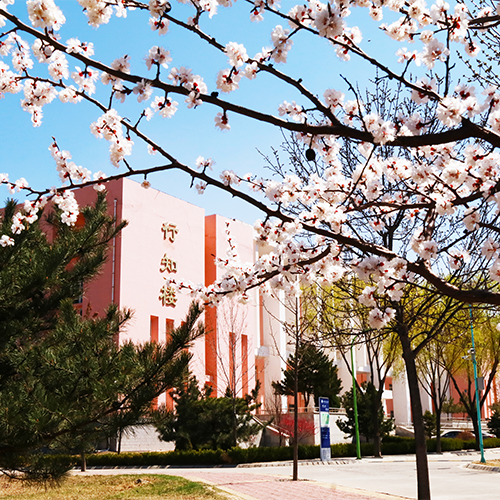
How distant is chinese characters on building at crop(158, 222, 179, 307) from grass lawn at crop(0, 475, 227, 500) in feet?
45.7

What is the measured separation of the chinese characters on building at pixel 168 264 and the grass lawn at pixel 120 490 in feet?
45.7

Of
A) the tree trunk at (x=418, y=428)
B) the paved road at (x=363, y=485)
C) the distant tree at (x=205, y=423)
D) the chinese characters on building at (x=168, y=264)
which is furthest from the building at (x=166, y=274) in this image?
the tree trunk at (x=418, y=428)

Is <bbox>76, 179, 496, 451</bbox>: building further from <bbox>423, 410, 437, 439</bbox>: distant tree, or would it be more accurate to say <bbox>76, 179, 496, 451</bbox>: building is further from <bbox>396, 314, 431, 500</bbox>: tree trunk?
<bbox>396, 314, 431, 500</bbox>: tree trunk

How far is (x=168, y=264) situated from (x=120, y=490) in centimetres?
1692

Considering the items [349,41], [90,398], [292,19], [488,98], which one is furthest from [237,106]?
[90,398]

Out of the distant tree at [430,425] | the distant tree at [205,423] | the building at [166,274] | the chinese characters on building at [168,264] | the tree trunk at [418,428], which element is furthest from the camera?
the distant tree at [430,425]

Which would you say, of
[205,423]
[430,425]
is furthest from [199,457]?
[430,425]

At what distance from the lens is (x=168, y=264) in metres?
27.3

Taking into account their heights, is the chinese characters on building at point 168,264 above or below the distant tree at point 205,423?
above

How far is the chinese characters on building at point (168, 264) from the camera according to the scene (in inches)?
1054

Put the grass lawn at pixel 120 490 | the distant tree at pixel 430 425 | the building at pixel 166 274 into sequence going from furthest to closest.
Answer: the distant tree at pixel 430 425 < the building at pixel 166 274 < the grass lawn at pixel 120 490

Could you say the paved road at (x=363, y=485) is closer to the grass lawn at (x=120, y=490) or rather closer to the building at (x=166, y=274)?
the grass lawn at (x=120, y=490)

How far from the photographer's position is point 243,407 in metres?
21.2

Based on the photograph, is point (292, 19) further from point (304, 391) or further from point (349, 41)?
point (304, 391)
